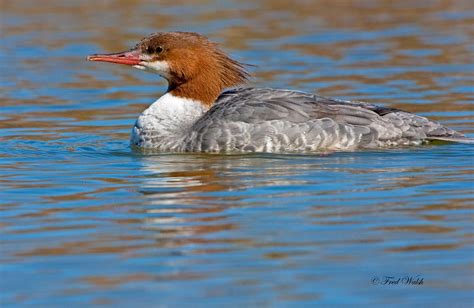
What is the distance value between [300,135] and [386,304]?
489cm

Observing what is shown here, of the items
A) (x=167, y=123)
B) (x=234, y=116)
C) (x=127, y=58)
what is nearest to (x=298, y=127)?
(x=234, y=116)

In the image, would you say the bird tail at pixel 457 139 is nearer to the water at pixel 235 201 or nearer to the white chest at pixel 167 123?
the water at pixel 235 201

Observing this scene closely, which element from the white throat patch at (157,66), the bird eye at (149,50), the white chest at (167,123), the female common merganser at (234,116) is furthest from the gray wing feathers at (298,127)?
the bird eye at (149,50)

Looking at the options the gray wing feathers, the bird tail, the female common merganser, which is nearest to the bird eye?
the female common merganser

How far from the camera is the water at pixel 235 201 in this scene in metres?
6.90

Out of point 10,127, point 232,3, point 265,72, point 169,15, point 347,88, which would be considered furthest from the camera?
point 232,3

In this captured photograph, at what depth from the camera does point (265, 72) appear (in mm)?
16469

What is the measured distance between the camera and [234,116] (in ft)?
37.1

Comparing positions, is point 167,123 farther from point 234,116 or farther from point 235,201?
point 235,201

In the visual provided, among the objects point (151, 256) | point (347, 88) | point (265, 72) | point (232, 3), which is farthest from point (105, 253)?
point (232, 3)

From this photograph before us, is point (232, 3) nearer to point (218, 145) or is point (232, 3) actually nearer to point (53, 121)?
point (53, 121)

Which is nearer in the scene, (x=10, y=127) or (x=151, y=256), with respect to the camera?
(x=151, y=256)

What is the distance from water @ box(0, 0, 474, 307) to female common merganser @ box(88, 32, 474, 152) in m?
0.25

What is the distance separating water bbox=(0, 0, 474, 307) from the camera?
22.6ft
